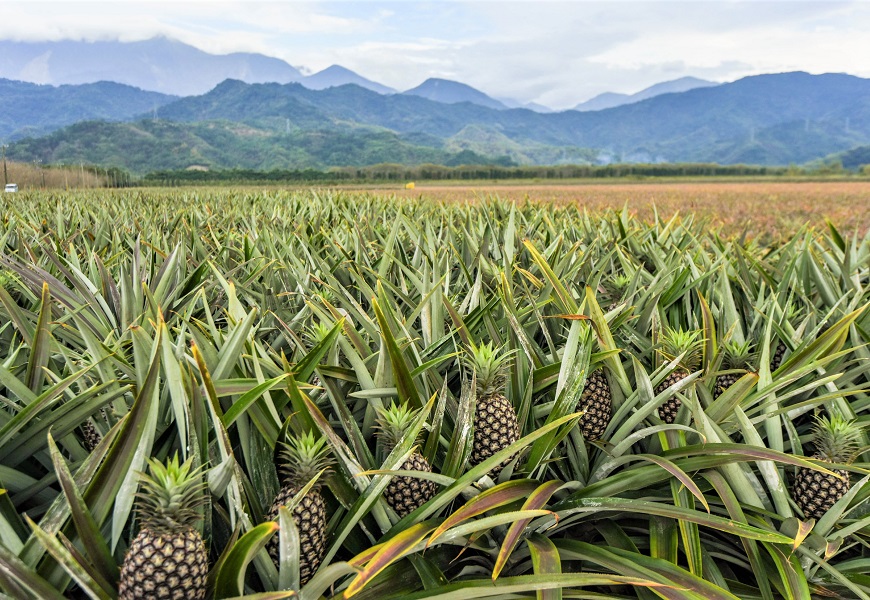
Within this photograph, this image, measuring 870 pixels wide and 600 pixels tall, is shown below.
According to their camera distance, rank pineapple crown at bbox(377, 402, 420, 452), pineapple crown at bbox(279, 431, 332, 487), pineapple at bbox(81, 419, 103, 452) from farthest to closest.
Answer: pineapple at bbox(81, 419, 103, 452)
pineapple crown at bbox(377, 402, 420, 452)
pineapple crown at bbox(279, 431, 332, 487)

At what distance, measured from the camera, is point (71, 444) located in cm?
98

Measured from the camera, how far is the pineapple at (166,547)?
25.9 inches

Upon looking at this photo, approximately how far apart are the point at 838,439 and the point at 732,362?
383mm

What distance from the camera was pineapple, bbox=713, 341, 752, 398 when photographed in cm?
143

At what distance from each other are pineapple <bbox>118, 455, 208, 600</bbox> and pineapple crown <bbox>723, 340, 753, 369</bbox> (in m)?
1.36

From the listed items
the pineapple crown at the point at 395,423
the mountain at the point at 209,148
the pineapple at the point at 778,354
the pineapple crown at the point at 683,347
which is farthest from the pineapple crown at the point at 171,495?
the mountain at the point at 209,148

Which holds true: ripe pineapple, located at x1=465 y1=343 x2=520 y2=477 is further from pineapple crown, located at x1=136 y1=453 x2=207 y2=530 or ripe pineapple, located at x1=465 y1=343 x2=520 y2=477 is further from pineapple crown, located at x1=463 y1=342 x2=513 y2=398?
pineapple crown, located at x1=136 y1=453 x2=207 y2=530

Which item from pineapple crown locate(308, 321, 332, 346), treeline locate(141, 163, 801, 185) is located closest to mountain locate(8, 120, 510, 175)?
treeline locate(141, 163, 801, 185)

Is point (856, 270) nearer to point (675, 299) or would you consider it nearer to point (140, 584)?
point (675, 299)

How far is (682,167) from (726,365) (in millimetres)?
85791

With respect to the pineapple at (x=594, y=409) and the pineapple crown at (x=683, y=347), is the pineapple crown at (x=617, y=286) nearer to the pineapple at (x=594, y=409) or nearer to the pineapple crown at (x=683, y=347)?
the pineapple crown at (x=683, y=347)

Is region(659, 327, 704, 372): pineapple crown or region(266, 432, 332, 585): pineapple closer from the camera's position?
region(266, 432, 332, 585): pineapple

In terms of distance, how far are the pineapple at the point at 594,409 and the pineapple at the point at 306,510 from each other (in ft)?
2.11

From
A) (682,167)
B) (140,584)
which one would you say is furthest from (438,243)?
(682,167)
